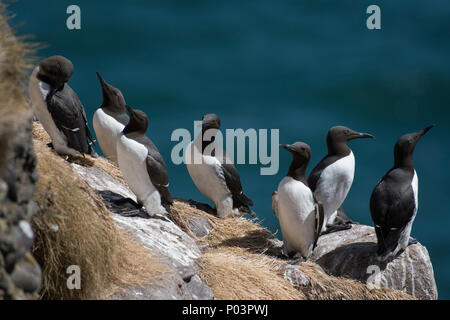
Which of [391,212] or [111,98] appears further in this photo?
[111,98]

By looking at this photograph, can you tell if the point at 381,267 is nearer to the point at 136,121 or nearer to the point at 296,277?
the point at 296,277

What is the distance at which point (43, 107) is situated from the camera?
8.63 metres

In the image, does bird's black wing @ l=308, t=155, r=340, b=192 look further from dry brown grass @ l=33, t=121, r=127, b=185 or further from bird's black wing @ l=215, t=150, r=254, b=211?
dry brown grass @ l=33, t=121, r=127, b=185

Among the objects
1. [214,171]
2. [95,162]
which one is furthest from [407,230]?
[95,162]

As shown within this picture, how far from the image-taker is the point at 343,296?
813 cm

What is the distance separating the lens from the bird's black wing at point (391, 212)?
849 cm

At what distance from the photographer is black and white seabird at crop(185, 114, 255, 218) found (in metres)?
10.2

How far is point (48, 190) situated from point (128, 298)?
1.06 meters

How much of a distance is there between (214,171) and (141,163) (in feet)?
6.59

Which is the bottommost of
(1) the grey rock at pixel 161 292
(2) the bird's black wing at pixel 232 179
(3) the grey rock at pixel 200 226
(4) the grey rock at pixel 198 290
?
Answer: (3) the grey rock at pixel 200 226

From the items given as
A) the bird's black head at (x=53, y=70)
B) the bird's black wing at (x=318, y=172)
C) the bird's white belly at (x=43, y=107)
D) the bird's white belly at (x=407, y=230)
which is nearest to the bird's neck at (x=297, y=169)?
the bird's black wing at (x=318, y=172)

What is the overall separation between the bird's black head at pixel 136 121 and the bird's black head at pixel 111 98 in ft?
4.78

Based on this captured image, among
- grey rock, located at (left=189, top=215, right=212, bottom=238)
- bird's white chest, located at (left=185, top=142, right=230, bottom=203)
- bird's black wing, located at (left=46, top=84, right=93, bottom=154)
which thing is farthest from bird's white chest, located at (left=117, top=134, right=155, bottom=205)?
bird's white chest, located at (left=185, top=142, right=230, bottom=203)

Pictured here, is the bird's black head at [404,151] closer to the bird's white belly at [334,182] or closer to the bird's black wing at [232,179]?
the bird's white belly at [334,182]
